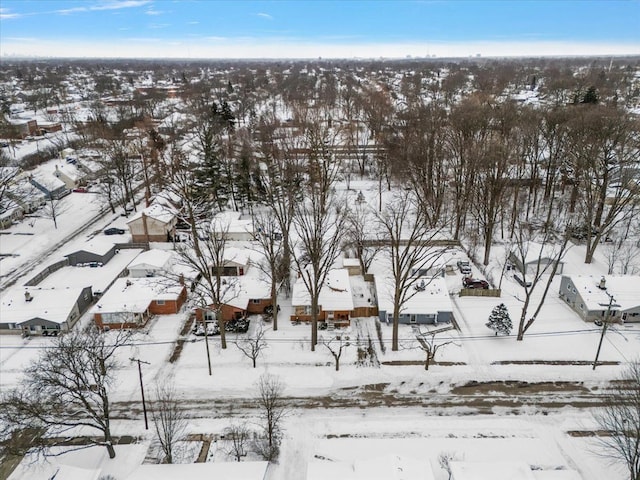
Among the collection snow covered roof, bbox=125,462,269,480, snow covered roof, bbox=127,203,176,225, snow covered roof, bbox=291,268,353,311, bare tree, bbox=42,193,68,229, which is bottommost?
bare tree, bbox=42,193,68,229

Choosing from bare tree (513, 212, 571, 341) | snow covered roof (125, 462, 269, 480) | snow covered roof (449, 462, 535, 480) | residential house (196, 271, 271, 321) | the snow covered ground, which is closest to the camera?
snow covered roof (125, 462, 269, 480)

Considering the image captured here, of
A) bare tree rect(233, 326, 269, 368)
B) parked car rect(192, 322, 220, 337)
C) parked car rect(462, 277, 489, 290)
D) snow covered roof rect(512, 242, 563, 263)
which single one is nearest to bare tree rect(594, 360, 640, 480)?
parked car rect(462, 277, 489, 290)

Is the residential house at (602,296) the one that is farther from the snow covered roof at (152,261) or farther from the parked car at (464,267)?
the snow covered roof at (152,261)

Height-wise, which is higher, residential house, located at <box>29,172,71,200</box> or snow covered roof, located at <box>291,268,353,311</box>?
residential house, located at <box>29,172,71,200</box>

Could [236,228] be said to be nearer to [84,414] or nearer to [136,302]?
[136,302]

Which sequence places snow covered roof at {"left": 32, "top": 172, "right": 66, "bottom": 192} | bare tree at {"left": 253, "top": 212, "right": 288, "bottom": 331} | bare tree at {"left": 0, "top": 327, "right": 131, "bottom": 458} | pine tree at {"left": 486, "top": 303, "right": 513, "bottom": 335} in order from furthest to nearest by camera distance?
snow covered roof at {"left": 32, "top": 172, "right": 66, "bottom": 192}
bare tree at {"left": 253, "top": 212, "right": 288, "bottom": 331}
pine tree at {"left": 486, "top": 303, "right": 513, "bottom": 335}
bare tree at {"left": 0, "top": 327, "right": 131, "bottom": 458}

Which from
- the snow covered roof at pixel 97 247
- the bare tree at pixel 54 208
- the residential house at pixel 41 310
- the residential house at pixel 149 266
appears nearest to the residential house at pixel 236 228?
the residential house at pixel 149 266

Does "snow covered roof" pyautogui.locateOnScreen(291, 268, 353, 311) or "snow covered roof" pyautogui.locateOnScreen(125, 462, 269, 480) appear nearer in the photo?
"snow covered roof" pyautogui.locateOnScreen(125, 462, 269, 480)

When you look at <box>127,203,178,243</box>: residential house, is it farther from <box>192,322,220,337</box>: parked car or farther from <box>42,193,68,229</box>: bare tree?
<box>192,322,220,337</box>: parked car
